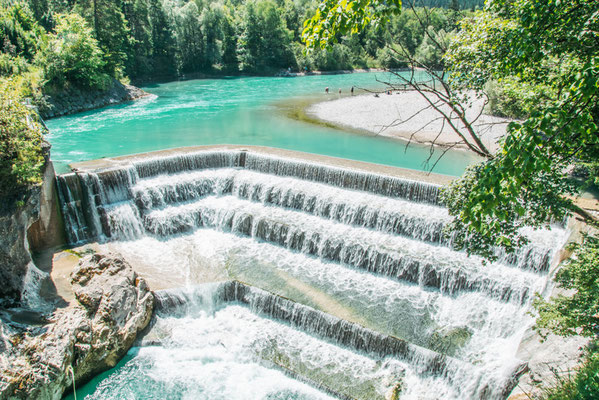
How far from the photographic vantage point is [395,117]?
24.0 meters

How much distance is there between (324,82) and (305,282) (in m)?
36.3

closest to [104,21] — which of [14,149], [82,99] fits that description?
[82,99]

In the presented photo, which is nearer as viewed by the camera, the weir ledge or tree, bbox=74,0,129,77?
the weir ledge

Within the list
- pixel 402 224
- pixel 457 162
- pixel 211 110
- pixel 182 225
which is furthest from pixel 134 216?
pixel 211 110

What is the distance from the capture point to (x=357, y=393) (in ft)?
24.6

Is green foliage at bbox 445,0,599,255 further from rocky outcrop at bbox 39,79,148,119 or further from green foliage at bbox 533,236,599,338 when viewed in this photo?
rocky outcrop at bbox 39,79,148,119

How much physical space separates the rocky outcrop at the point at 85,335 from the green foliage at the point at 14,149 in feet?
7.16

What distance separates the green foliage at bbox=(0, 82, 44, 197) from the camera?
7.97m

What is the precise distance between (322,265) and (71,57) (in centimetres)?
2428

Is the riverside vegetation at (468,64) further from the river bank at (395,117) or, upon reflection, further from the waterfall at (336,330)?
the waterfall at (336,330)

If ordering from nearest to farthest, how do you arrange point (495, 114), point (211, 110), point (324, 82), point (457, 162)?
point (457, 162) < point (495, 114) < point (211, 110) < point (324, 82)

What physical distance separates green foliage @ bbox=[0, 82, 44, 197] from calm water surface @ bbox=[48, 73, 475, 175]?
17.1 feet

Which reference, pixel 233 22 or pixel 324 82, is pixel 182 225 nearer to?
pixel 324 82

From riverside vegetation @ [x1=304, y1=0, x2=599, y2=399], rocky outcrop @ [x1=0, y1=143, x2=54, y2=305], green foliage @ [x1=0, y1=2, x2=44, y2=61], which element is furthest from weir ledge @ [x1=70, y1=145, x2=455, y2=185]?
green foliage @ [x1=0, y1=2, x2=44, y2=61]
